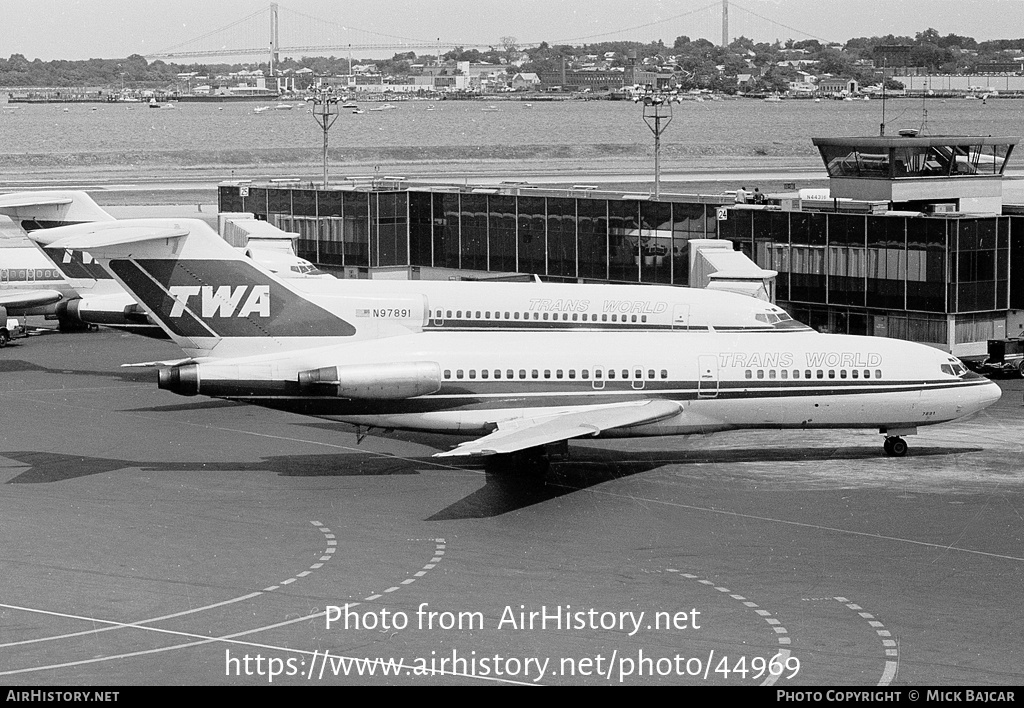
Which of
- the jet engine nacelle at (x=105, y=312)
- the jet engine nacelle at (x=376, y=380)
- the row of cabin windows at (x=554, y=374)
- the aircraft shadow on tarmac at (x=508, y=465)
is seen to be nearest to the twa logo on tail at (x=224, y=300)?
→ the jet engine nacelle at (x=376, y=380)

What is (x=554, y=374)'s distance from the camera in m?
38.4

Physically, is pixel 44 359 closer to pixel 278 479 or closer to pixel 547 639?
pixel 278 479

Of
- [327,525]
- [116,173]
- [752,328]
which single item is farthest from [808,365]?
[116,173]

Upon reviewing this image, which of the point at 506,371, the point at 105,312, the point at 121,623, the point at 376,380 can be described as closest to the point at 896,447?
the point at 506,371

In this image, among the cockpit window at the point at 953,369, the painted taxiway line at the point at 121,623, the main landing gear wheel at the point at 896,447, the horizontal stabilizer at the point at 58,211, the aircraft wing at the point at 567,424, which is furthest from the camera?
the horizontal stabilizer at the point at 58,211

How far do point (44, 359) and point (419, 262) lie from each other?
2360cm

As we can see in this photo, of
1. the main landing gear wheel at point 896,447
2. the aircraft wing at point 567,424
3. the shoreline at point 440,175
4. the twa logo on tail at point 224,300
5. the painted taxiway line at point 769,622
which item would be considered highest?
the shoreline at point 440,175

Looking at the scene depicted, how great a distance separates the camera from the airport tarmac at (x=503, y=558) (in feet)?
78.0

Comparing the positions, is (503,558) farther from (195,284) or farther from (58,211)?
(58,211)

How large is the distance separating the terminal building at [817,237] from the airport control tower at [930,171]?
61 mm

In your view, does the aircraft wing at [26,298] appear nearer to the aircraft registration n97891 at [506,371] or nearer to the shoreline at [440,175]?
the aircraft registration n97891 at [506,371]

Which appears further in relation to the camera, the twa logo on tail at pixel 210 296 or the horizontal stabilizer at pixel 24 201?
the horizontal stabilizer at pixel 24 201

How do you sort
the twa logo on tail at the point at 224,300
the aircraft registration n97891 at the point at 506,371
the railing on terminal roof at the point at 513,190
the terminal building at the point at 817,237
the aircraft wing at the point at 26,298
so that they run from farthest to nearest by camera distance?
the aircraft wing at the point at 26,298, the railing on terminal roof at the point at 513,190, the terminal building at the point at 817,237, the twa logo on tail at the point at 224,300, the aircraft registration n97891 at the point at 506,371

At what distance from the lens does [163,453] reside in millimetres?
41500
